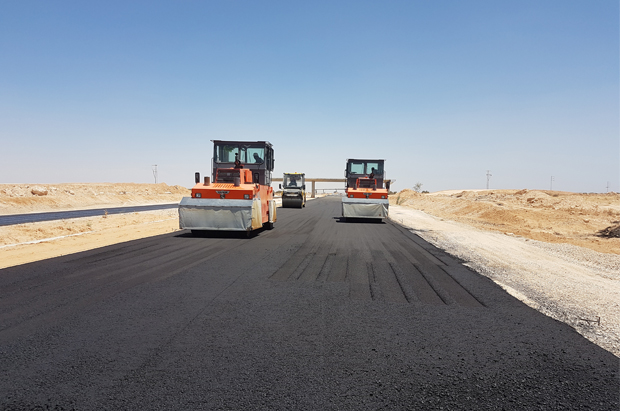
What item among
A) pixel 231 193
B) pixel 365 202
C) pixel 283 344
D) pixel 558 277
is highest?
pixel 231 193

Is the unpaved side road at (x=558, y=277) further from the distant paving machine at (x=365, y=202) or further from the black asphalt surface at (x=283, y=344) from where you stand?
the distant paving machine at (x=365, y=202)

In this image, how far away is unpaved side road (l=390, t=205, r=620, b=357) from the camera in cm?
515

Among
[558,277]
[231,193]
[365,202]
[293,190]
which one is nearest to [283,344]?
[558,277]

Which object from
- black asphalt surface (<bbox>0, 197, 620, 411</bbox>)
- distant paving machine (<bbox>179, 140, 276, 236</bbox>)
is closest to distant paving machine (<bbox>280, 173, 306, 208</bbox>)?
distant paving machine (<bbox>179, 140, 276, 236</bbox>)

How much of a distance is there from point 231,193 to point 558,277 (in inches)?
376

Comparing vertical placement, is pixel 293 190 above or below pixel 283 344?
above

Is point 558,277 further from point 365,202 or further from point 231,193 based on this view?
point 365,202

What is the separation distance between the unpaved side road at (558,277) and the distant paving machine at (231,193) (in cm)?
648

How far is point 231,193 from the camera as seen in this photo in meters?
12.8

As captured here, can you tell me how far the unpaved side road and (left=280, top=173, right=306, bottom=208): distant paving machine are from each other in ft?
67.8

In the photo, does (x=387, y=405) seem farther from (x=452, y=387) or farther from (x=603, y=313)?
(x=603, y=313)

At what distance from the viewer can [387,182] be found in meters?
22.8

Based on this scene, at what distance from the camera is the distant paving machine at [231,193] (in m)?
12.5

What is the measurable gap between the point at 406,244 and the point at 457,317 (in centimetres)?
702
